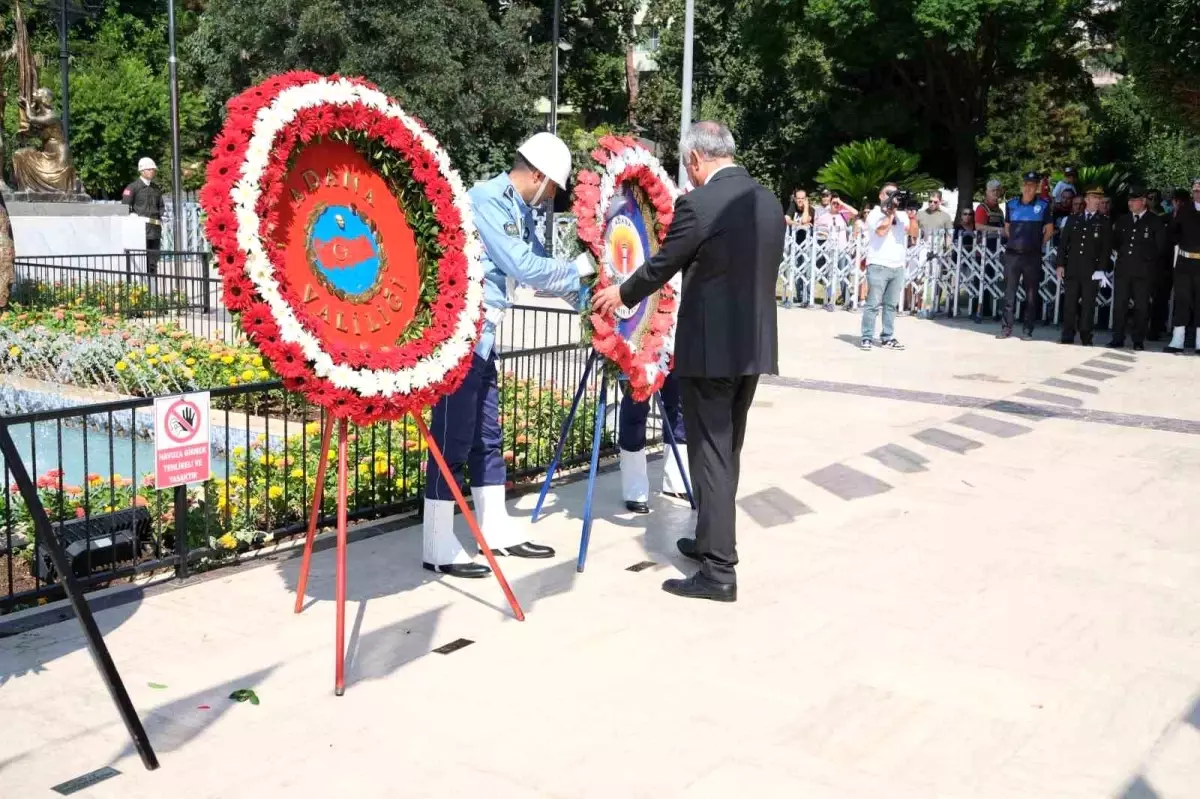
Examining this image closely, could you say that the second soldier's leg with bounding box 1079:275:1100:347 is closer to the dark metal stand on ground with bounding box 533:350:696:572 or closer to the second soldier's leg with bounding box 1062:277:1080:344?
the second soldier's leg with bounding box 1062:277:1080:344

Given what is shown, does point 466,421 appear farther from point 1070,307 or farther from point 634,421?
point 1070,307

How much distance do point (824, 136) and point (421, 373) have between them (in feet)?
116

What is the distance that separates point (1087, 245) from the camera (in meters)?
16.9

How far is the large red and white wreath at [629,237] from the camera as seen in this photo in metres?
6.39

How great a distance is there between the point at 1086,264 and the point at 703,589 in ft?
41.5

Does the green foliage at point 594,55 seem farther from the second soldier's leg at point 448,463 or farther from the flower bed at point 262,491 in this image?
the second soldier's leg at point 448,463

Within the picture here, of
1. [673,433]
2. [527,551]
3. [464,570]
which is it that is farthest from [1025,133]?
[464,570]

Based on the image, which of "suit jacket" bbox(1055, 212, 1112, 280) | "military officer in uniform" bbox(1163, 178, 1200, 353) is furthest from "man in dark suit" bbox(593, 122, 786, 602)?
"suit jacket" bbox(1055, 212, 1112, 280)

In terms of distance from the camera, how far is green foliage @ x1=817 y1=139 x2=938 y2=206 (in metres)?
25.3

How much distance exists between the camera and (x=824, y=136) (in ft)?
128

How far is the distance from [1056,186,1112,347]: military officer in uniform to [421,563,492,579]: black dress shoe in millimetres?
12450

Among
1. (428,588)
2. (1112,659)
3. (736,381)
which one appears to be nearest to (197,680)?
(428,588)

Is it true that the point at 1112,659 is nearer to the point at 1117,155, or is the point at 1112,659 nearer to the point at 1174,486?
the point at 1174,486

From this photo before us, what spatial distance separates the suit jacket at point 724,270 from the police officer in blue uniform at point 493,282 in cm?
55
